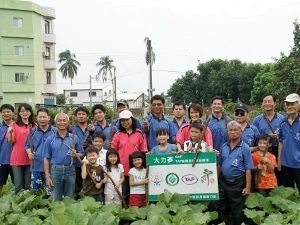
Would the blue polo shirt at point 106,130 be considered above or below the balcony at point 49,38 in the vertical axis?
below

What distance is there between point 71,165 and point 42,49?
40.6 m

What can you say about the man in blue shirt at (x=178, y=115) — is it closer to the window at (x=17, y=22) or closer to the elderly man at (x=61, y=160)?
the elderly man at (x=61, y=160)

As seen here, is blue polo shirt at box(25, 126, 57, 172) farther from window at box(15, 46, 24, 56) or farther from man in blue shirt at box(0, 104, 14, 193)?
window at box(15, 46, 24, 56)

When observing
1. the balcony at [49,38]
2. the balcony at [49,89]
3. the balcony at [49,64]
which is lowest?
the balcony at [49,89]

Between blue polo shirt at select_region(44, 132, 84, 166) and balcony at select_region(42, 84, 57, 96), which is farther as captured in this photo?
balcony at select_region(42, 84, 57, 96)

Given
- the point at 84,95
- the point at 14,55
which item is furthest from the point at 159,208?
the point at 84,95

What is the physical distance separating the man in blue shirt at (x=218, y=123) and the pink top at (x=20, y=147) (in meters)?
3.12

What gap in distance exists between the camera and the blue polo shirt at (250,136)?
6.63 meters

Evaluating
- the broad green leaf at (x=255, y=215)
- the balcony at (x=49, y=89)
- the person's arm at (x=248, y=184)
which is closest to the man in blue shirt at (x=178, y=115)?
the person's arm at (x=248, y=184)

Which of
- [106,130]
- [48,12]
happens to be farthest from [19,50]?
[106,130]

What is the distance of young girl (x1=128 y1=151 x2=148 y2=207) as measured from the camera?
6.55 metres

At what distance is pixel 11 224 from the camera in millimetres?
5848

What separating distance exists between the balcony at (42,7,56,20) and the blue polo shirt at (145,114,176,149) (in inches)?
1632

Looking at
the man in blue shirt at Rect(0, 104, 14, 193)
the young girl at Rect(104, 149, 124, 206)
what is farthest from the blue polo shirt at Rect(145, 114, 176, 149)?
the man in blue shirt at Rect(0, 104, 14, 193)
